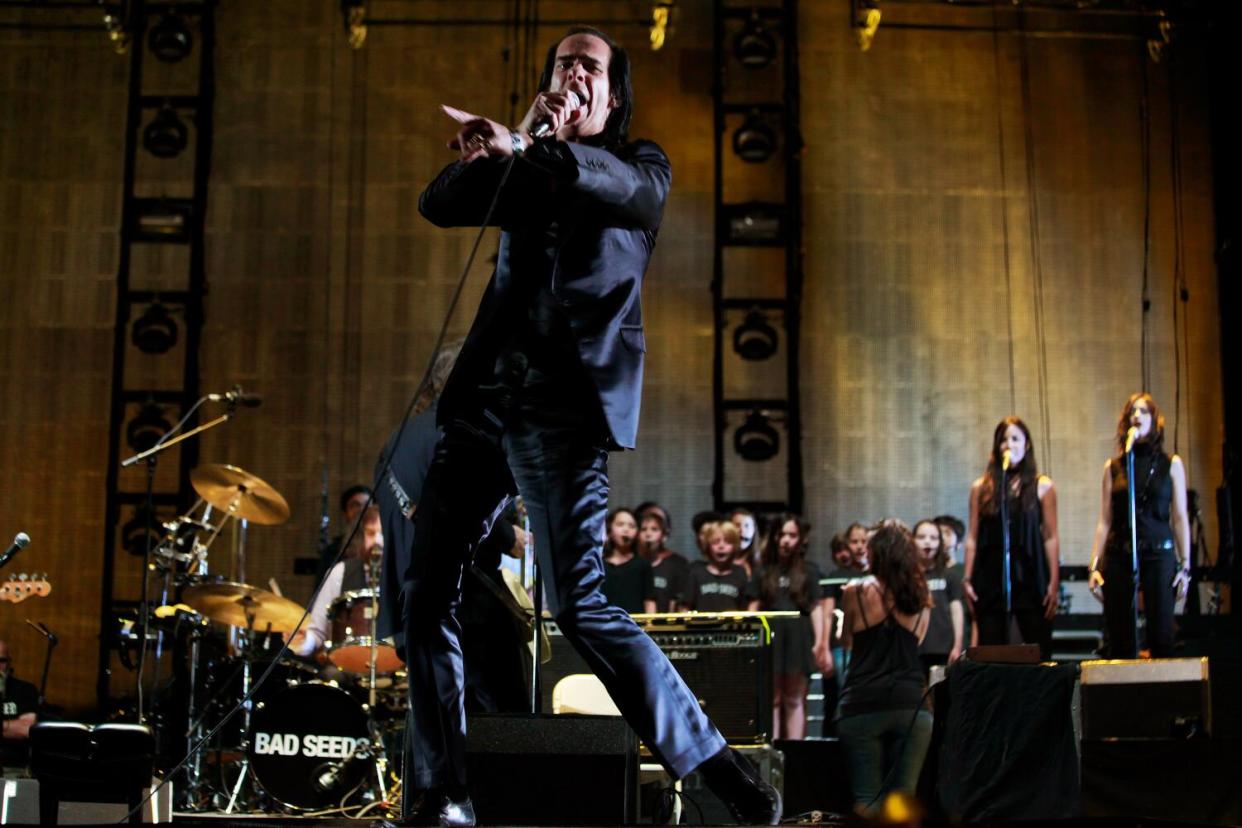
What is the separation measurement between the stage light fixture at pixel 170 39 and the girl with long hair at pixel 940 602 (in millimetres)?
7386

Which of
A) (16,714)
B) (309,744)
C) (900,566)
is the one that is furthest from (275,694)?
(900,566)

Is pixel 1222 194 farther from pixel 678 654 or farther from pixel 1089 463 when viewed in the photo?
pixel 678 654

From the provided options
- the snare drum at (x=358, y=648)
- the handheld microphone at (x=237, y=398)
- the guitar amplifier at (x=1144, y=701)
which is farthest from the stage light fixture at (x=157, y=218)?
the guitar amplifier at (x=1144, y=701)

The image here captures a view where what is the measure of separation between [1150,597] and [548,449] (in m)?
5.95

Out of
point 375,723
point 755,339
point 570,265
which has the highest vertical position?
point 755,339

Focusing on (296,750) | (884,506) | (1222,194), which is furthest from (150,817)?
(1222,194)

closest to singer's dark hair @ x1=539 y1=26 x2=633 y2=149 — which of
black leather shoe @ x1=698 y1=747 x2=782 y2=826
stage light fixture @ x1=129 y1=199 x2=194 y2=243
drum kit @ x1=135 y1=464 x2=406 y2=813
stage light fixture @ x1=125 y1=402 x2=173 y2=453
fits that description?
black leather shoe @ x1=698 y1=747 x2=782 y2=826

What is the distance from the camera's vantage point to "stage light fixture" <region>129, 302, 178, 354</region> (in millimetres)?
12227

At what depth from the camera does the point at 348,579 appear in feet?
29.7

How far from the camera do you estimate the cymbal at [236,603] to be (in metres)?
7.78

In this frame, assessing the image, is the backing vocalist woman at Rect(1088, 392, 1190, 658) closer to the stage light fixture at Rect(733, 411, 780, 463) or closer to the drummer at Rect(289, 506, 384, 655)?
the drummer at Rect(289, 506, 384, 655)

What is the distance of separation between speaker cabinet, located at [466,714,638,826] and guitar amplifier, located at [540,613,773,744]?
3.45 meters

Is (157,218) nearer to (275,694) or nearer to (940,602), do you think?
(275,694)

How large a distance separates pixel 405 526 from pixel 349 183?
27.1ft
